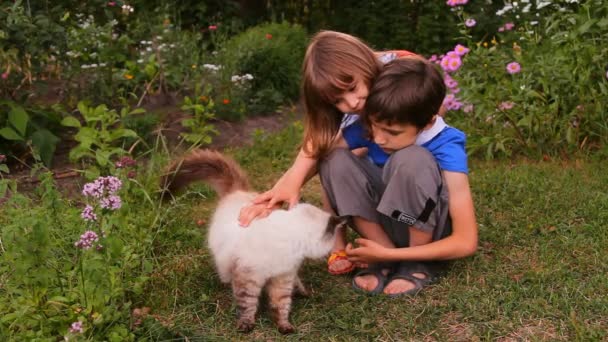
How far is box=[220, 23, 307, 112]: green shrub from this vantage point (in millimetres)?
6398

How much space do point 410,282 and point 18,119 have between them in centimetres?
273

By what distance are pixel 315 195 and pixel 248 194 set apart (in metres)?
1.42

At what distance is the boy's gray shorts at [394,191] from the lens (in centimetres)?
301

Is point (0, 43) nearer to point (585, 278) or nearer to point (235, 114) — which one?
point (235, 114)

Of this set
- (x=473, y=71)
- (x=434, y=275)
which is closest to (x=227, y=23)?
(x=473, y=71)

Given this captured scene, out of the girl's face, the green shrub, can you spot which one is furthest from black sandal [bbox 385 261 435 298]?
the green shrub

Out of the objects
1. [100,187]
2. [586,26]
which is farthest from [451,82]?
[100,187]

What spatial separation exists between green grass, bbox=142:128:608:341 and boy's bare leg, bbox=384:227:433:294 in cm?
6

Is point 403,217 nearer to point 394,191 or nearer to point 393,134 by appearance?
point 394,191

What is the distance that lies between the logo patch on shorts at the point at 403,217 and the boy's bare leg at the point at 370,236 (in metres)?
0.23

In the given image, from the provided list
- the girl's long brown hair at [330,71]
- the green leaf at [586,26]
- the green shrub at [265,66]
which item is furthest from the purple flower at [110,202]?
the green shrub at [265,66]

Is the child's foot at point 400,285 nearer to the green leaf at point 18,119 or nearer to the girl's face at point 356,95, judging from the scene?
the girl's face at point 356,95

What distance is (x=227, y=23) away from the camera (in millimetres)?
8016

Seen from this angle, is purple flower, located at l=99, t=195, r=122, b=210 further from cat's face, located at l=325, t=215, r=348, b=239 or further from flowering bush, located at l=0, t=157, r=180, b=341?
cat's face, located at l=325, t=215, r=348, b=239
